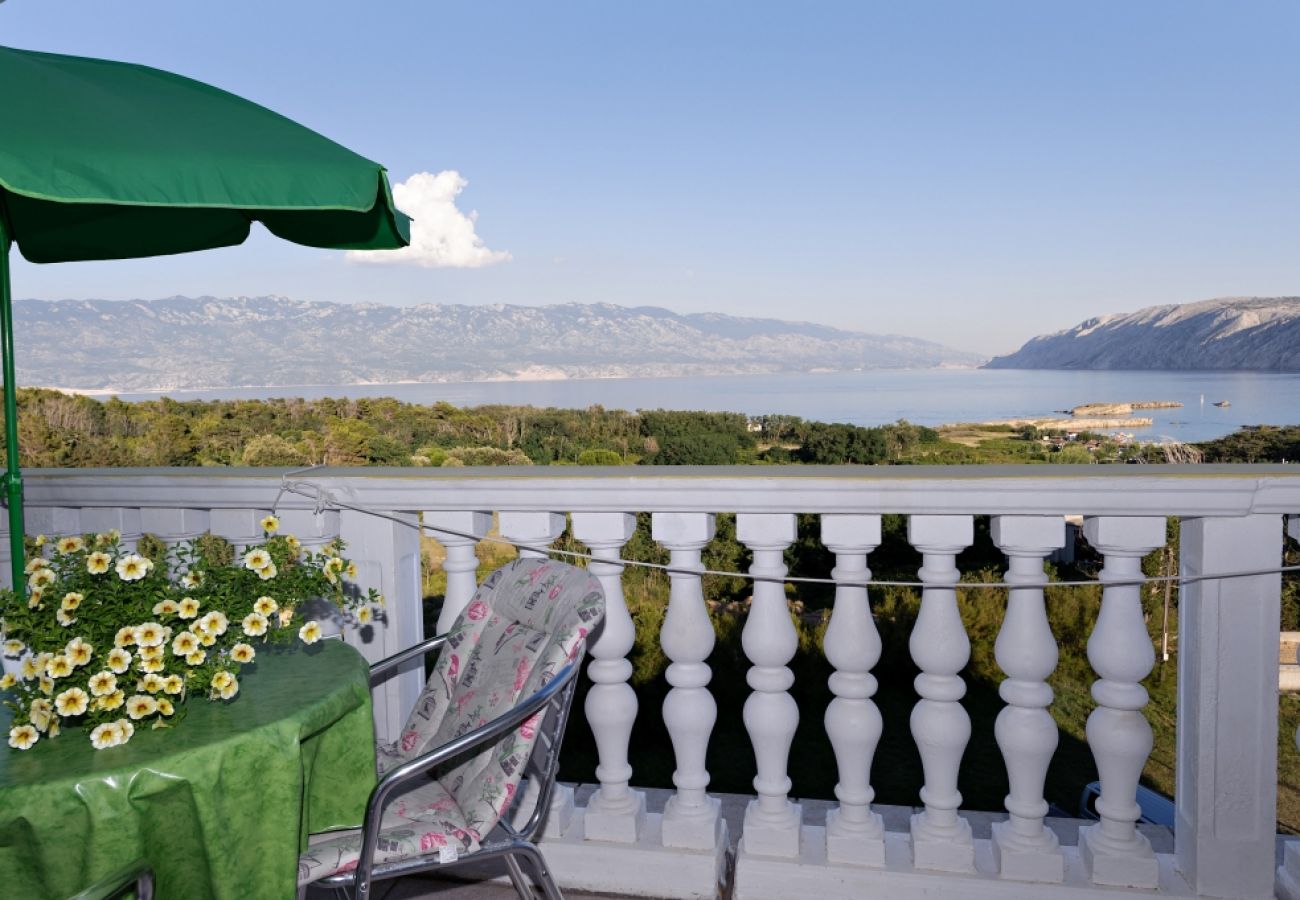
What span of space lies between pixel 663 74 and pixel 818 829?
99.3ft

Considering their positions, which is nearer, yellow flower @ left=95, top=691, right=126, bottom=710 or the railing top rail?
yellow flower @ left=95, top=691, right=126, bottom=710

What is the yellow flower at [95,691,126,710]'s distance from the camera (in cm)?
132

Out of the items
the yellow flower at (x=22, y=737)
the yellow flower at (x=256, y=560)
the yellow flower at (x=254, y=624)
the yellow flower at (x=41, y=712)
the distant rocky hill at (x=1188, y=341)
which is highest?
the distant rocky hill at (x=1188, y=341)

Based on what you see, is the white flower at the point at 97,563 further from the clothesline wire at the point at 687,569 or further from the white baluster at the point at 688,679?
the white baluster at the point at 688,679

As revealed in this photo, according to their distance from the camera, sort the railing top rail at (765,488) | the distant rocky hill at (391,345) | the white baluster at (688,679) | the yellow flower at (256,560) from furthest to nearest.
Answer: the distant rocky hill at (391,345) < the white baluster at (688,679) < the railing top rail at (765,488) < the yellow flower at (256,560)

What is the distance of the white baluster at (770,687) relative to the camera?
1972mm

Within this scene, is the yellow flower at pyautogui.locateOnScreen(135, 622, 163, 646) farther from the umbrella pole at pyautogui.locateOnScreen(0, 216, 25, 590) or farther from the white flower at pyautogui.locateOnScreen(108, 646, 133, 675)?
the umbrella pole at pyautogui.locateOnScreen(0, 216, 25, 590)

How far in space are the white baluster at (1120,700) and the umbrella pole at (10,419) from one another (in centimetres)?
230

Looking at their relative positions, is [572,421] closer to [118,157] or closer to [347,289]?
[118,157]

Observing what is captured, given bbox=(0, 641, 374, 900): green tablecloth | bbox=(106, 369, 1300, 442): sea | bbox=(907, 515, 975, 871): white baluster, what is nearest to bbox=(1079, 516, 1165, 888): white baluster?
bbox=(907, 515, 975, 871): white baluster

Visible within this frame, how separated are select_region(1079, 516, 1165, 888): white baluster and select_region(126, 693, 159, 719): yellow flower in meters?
1.61

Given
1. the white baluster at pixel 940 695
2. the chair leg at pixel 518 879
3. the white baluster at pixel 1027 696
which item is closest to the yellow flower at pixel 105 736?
the chair leg at pixel 518 879

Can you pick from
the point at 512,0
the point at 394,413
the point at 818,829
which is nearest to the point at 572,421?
the point at 394,413

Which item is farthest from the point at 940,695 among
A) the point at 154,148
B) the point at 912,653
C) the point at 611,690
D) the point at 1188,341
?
the point at 1188,341
